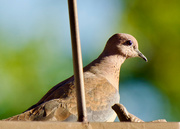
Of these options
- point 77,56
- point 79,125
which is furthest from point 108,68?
point 79,125

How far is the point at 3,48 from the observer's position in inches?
173

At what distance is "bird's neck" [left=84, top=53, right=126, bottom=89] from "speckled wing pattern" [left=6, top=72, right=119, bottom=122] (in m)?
0.10

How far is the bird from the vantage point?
9.61ft

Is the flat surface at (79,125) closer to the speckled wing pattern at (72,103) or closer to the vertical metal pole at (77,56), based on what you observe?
the vertical metal pole at (77,56)

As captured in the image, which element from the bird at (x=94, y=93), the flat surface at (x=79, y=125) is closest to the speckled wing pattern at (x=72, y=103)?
the bird at (x=94, y=93)

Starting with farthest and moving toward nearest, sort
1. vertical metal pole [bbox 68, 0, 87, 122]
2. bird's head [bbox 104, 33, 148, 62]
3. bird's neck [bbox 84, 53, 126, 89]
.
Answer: bird's head [bbox 104, 33, 148, 62], bird's neck [bbox 84, 53, 126, 89], vertical metal pole [bbox 68, 0, 87, 122]

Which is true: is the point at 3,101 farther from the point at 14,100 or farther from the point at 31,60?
the point at 31,60

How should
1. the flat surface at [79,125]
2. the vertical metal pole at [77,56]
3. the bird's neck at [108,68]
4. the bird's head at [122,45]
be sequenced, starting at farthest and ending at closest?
the bird's head at [122,45], the bird's neck at [108,68], the vertical metal pole at [77,56], the flat surface at [79,125]

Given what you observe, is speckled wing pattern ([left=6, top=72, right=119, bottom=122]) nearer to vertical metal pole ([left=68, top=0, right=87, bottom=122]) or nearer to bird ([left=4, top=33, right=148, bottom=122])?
bird ([left=4, top=33, right=148, bottom=122])

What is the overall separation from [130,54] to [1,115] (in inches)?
44.5

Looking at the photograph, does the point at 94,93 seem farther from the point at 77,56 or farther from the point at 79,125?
the point at 79,125

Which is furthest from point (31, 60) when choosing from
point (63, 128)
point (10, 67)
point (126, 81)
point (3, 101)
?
point (63, 128)

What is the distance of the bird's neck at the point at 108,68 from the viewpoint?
3559 millimetres

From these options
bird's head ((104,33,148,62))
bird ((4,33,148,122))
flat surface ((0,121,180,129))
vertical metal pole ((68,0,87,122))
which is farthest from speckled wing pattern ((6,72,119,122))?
flat surface ((0,121,180,129))
